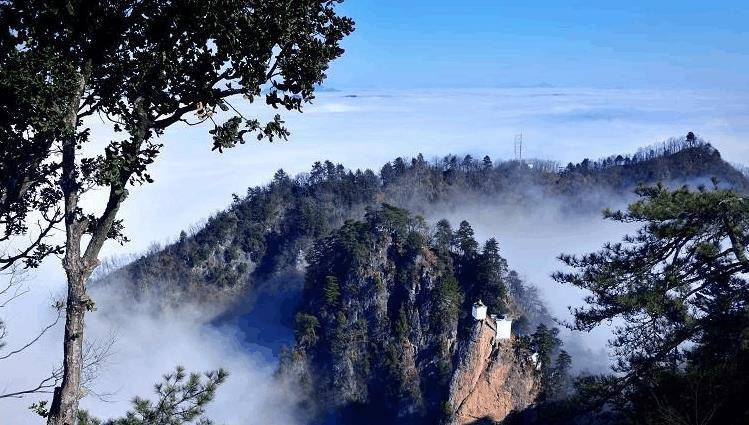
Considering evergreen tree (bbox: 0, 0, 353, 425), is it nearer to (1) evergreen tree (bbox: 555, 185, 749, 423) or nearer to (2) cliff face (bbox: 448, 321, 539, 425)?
(1) evergreen tree (bbox: 555, 185, 749, 423)

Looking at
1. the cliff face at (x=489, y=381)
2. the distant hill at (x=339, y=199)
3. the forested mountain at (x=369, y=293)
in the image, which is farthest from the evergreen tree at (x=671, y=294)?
the distant hill at (x=339, y=199)

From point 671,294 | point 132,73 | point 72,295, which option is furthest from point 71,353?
point 671,294

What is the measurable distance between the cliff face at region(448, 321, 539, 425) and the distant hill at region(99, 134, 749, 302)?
18.4 meters

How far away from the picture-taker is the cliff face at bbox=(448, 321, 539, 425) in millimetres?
31375

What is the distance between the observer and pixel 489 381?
32.0 meters

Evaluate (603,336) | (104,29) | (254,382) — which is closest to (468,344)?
(254,382)

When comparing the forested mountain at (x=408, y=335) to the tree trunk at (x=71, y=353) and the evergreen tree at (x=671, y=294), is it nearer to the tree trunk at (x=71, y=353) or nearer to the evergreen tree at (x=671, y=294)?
the evergreen tree at (x=671, y=294)

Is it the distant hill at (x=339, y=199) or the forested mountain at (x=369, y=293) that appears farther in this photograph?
the distant hill at (x=339, y=199)

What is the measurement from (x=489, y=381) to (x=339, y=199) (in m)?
39.7

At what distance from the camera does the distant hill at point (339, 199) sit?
56.7m

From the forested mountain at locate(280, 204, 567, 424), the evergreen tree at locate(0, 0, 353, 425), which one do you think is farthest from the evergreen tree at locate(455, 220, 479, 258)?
the evergreen tree at locate(0, 0, 353, 425)

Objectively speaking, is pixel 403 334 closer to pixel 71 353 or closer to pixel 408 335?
pixel 408 335

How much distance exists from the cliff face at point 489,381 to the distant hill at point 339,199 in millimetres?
18420

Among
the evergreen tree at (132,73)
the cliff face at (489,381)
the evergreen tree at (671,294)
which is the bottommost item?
the cliff face at (489,381)
